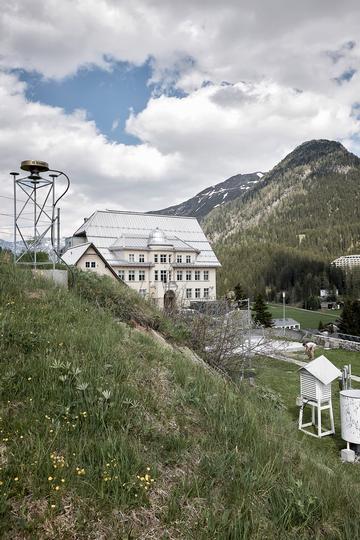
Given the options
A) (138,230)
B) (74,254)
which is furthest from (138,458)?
(138,230)

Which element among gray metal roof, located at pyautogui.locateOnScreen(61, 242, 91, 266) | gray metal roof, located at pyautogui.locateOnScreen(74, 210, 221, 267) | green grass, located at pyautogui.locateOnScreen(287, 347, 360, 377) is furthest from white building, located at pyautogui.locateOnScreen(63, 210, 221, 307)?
green grass, located at pyautogui.locateOnScreen(287, 347, 360, 377)

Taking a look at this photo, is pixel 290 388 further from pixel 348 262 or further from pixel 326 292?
pixel 348 262

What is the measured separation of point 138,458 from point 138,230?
153 feet

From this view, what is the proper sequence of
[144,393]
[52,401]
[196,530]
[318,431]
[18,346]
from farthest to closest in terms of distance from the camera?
[318,431]
[18,346]
[144,393]
[52,401]
[196,530]

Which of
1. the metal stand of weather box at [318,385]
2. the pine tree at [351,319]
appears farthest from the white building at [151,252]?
the metal stand of weather box at [318,385]

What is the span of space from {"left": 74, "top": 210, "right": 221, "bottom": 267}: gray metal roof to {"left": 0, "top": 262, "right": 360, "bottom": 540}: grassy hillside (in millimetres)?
40938

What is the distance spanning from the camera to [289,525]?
10.4 ft

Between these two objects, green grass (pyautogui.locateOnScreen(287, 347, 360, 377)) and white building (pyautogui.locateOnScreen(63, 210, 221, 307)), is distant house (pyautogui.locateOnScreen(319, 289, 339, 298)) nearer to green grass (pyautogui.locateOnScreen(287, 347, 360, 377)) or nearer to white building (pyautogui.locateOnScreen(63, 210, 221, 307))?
white building (pyautogui.locateOnScreen(63, 210, 221, 307))

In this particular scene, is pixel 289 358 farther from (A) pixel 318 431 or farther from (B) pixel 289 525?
(B) pixel 289 525

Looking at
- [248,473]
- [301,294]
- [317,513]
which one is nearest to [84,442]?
[248,473]

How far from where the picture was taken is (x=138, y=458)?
3371 millimetres

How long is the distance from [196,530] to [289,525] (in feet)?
2.69

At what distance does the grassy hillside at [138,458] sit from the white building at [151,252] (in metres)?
39.1

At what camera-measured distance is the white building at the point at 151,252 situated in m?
46.1
